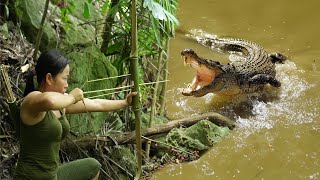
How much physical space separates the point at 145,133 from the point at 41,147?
131 cm

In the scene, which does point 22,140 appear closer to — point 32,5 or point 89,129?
point 89,129

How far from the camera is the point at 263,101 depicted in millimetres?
4805

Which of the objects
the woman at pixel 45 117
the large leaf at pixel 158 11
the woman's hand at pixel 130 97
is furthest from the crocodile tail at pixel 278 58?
the woman at pixel 45 117

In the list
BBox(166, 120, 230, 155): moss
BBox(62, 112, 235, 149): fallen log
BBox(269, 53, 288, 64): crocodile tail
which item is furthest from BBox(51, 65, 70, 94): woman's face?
BBox(269, 53, 288, 64): crocodile tail

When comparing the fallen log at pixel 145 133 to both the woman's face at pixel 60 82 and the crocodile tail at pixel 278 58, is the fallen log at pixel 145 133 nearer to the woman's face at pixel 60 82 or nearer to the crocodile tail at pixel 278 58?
the woman's face at pixel 60 82

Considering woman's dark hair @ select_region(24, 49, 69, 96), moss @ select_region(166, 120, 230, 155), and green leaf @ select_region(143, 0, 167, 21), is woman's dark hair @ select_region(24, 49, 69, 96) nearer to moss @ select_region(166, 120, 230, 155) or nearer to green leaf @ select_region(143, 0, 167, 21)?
green leaf @ select_region(143, 0, 167, 21)

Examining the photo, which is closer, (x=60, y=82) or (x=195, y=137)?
(x=60, y=82)

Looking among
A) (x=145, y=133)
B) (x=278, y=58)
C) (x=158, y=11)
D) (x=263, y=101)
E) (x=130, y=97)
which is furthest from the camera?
(x=278, y=58)

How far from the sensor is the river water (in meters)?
3.54

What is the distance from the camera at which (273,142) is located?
3.88 m

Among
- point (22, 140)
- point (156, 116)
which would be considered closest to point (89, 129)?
point (156, 116)

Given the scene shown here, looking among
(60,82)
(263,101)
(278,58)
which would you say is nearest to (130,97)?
(60,82)

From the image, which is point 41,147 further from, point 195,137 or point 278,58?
point 278,58

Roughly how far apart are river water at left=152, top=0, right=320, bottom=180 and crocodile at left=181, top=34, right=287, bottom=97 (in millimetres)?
133
